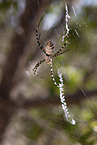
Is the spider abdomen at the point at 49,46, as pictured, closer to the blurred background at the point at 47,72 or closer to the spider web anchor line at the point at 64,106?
the blurred background at the point at 47,72

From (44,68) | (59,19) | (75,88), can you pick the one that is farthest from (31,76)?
(59,19)

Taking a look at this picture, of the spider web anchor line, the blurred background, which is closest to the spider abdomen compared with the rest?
the blurred background

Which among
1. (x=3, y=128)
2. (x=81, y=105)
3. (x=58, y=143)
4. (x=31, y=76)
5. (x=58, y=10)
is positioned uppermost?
(x=58, y=10)

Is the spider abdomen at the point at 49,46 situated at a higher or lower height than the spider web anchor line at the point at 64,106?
higher

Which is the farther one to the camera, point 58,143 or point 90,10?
point 58,143

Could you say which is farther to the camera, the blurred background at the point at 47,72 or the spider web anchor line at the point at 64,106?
the spider web anchor line at the point at 64,106

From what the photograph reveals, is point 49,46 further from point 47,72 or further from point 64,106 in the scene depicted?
point 64,106

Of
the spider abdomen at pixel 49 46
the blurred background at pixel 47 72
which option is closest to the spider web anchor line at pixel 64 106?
the blurred background at pixel 47 72

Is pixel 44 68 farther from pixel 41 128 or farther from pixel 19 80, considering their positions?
pixel 41 128

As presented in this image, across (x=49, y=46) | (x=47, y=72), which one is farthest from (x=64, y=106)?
(x=49, y=46)
